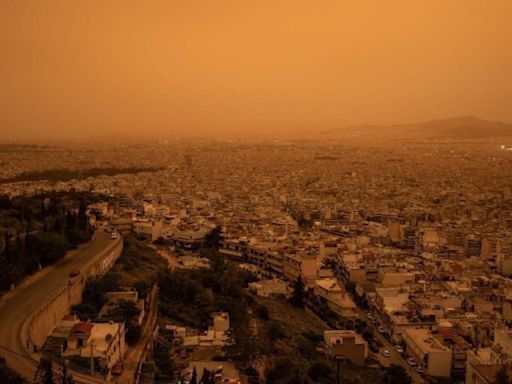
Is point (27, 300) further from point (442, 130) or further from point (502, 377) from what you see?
point (442, 130)

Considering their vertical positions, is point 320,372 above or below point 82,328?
below

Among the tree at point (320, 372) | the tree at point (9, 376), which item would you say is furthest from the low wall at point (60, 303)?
the tree at point (320, 372)

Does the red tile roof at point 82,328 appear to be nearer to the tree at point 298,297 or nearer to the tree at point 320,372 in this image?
the tree at point 320,372

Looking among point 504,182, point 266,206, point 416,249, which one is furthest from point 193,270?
point 504,182

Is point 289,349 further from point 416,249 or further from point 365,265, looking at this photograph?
point 416,249

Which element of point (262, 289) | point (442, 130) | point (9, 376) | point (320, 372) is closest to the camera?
point (9, 376)

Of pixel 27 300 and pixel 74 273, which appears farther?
pixel 74 273

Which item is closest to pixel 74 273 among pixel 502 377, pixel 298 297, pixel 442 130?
pixel 298 297
